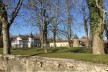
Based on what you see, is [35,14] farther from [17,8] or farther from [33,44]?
[33,44]

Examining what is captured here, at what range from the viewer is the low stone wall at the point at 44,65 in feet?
34.5

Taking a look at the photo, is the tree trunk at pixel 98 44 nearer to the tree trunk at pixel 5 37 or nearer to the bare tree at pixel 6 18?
the bare tree at pixel 6 18

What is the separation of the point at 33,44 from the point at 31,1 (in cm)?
10937

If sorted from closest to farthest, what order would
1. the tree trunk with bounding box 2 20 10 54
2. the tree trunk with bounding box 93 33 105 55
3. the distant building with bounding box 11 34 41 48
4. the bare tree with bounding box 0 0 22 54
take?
the tree trunk with bounding box 93 33 105 55 → the bare tree with bounding box 0 0 22 54 → the tree trunk with bounding box 2 20 10 54 → the distant building with bounding box 11 34 41 48

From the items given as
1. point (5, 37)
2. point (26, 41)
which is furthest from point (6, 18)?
point (26, 41)

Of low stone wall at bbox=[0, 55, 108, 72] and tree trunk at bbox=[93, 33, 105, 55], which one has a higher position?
tree trunk at bbox=[93, 33, 105, 55]

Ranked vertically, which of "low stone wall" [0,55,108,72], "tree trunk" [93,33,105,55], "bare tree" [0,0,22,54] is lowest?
"low stone wall" [0,55,108,72]

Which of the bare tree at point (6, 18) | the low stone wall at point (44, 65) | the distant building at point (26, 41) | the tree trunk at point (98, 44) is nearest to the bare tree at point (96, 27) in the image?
the tree trunk at point (98, 44)

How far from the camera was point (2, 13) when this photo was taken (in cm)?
2167

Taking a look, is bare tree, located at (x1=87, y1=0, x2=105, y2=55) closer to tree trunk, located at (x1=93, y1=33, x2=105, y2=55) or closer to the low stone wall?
tree trunk, located at (x1=93, y1=33, x2=105, y2=55)

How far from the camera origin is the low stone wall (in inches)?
414

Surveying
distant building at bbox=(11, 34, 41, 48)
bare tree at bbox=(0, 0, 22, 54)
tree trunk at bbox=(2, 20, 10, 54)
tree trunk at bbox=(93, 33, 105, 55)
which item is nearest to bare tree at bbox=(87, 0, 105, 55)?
tree trunk at bbox=(93, 33, 105, 55)

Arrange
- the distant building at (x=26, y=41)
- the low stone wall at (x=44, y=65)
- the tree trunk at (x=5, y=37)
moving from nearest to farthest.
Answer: the low stone wall at (x=44, y=65) → the tree trunk at (x=5, y=37) → the distant building at (x=26, y=41)

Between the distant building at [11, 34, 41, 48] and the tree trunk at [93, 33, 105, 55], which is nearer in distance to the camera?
the tree trunk at [93, 33, 105, 55]
